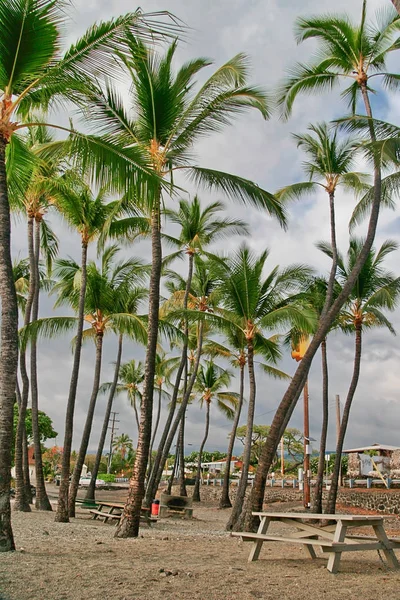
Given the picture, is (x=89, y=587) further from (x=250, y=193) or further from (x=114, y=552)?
(x=250, y=193)

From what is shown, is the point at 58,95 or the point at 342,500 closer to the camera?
the point at 58,95

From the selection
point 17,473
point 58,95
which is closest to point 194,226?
point 17,473

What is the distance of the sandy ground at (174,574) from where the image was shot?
521cm

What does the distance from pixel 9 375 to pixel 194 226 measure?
14.9 meters

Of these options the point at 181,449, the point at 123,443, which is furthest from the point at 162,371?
the point at 123,443

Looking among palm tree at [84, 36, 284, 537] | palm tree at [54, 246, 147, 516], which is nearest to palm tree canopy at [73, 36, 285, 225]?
palm tree at [84, 36, 284, 537]

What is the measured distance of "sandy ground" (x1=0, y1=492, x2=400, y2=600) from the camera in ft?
17.1

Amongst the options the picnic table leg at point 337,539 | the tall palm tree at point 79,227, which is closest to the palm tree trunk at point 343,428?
the tall palm tree at point 79,227

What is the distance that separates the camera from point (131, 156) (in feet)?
27.7

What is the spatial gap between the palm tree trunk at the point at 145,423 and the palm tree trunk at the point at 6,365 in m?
3.55

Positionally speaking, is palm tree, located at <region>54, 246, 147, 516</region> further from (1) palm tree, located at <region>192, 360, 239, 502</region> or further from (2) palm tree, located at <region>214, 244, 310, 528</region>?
(1) palm tree, located at <region>192, 360, 239, 502</region>

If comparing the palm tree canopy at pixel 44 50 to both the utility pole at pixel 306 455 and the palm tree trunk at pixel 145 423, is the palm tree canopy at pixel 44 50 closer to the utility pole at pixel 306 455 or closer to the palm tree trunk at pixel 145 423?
the palm tree trunk at pixel 145 423

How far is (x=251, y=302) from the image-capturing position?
1683cm

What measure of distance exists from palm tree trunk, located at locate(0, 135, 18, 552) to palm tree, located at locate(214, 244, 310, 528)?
31.6 feet
